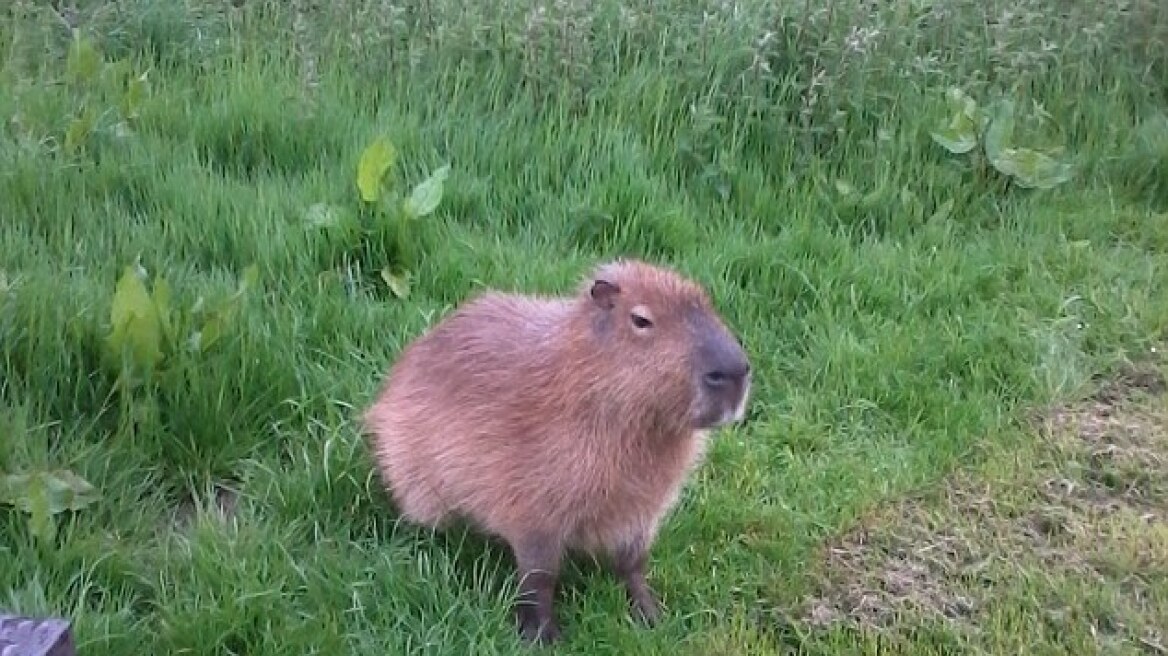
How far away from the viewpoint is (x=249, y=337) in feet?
11.3

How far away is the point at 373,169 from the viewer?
13.1ft

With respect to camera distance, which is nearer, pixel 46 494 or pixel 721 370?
pixel 721 370

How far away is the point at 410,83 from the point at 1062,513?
2360mm

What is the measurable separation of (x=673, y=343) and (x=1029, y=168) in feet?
7.71

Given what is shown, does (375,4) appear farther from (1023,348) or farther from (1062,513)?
(1062,513)

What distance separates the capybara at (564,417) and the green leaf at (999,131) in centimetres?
206

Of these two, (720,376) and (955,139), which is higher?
(720,376)

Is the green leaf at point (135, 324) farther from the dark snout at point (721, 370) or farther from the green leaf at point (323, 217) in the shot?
the dark snout at point (721, 370)

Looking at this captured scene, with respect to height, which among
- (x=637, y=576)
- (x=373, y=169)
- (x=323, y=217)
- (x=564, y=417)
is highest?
(x=564, y=417)

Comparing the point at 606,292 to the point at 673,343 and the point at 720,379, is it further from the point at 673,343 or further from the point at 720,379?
the point at 720,379

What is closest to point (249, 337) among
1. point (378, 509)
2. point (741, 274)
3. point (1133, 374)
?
point (378, 509)

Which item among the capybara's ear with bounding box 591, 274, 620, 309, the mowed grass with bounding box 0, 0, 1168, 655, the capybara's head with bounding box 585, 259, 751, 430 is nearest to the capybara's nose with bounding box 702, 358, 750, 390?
the capybara's head with bounding box 585, 259, 751, 430

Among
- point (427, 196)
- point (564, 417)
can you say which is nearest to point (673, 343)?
point (564, 417)

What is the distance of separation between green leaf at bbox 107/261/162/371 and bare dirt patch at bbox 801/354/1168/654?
151cm
